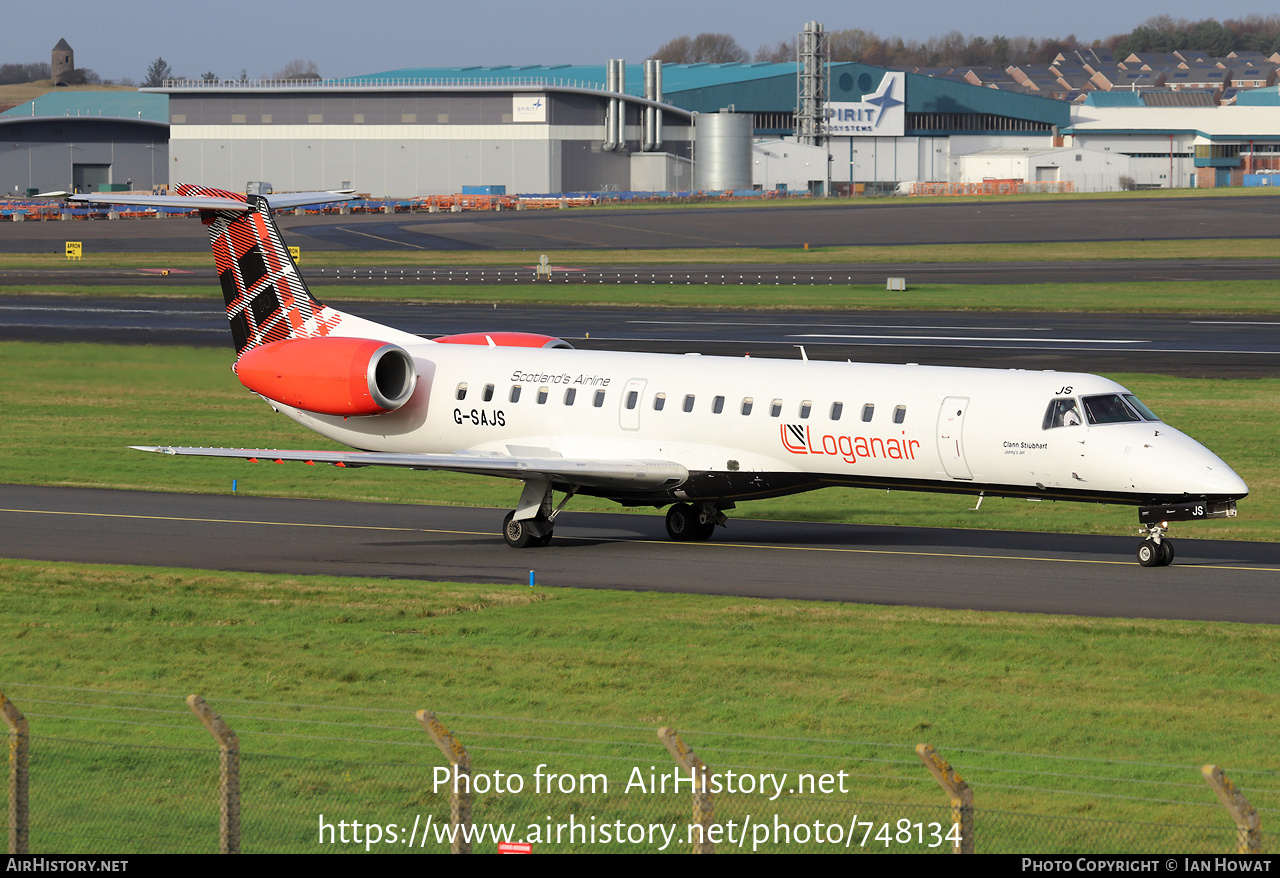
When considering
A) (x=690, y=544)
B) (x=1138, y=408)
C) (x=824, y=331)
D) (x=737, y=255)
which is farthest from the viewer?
(x=737, y=255)

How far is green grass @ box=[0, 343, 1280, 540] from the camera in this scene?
113ft

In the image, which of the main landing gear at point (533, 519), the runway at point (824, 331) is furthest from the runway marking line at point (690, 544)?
the runway at point (824, 331)

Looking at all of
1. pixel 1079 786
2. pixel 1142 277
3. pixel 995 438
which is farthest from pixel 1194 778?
pixel 1142 277

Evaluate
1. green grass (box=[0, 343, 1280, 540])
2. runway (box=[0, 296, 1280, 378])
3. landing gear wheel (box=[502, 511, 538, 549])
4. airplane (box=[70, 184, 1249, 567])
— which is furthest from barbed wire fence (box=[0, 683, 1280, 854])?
runway (box=[0, 296, 1280, 378])

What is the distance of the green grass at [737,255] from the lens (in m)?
107

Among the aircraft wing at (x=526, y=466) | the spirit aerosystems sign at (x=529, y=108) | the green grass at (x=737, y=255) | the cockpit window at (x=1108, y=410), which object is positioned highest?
the spirit aerosystems sign at (x=529, y=108)

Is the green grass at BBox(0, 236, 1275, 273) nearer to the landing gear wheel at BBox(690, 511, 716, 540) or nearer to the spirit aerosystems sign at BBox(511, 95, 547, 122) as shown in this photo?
the spirit aerosystems sign at BBox(511, 95, 547, 122)

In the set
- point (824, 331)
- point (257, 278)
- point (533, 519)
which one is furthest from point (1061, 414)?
point (824, 331)

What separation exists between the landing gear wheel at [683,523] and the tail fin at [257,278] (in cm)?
844

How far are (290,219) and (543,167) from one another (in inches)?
1357

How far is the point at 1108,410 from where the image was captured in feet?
87.0

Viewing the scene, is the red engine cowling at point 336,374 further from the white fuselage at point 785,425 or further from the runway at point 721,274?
the runway at point 721,274

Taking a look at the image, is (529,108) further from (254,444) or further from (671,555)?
(671,555)

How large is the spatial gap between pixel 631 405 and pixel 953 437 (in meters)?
6.19
